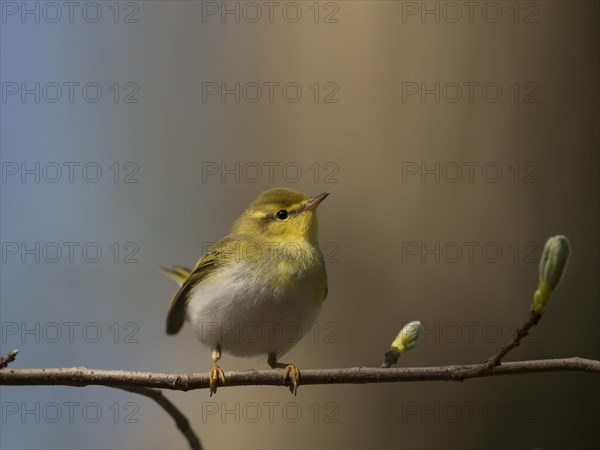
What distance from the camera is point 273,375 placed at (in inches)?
77.2

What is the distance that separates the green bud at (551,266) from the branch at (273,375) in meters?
0.19

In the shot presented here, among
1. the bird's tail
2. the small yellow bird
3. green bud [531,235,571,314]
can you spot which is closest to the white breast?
the small yellow bird

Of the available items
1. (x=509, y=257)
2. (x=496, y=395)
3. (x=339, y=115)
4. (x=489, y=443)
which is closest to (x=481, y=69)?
(x=339, y=115)

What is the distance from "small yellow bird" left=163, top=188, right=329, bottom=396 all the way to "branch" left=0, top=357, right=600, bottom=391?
56cm

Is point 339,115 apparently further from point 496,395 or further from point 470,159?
point 496,395

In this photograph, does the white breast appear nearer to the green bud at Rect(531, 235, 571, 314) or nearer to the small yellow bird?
the small yellow bird

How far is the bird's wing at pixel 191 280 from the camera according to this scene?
9.87ft

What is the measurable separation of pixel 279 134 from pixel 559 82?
1526 mm

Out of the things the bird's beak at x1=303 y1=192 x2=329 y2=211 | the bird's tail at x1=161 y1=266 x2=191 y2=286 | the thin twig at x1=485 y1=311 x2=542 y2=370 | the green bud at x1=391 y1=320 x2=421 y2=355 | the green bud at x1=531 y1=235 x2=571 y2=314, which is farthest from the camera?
the bird's tail at x1=161 y1=266 x2=191 y2=286

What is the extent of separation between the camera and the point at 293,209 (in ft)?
9.91

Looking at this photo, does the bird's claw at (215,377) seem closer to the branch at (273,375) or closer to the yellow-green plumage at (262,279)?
the branch at (273,375)

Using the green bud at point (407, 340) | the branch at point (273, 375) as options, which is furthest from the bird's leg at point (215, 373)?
the green bud at point (407, 340)

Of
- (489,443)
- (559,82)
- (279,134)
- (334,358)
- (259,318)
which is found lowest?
(489,443)

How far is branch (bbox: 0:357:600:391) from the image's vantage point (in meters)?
1.65
